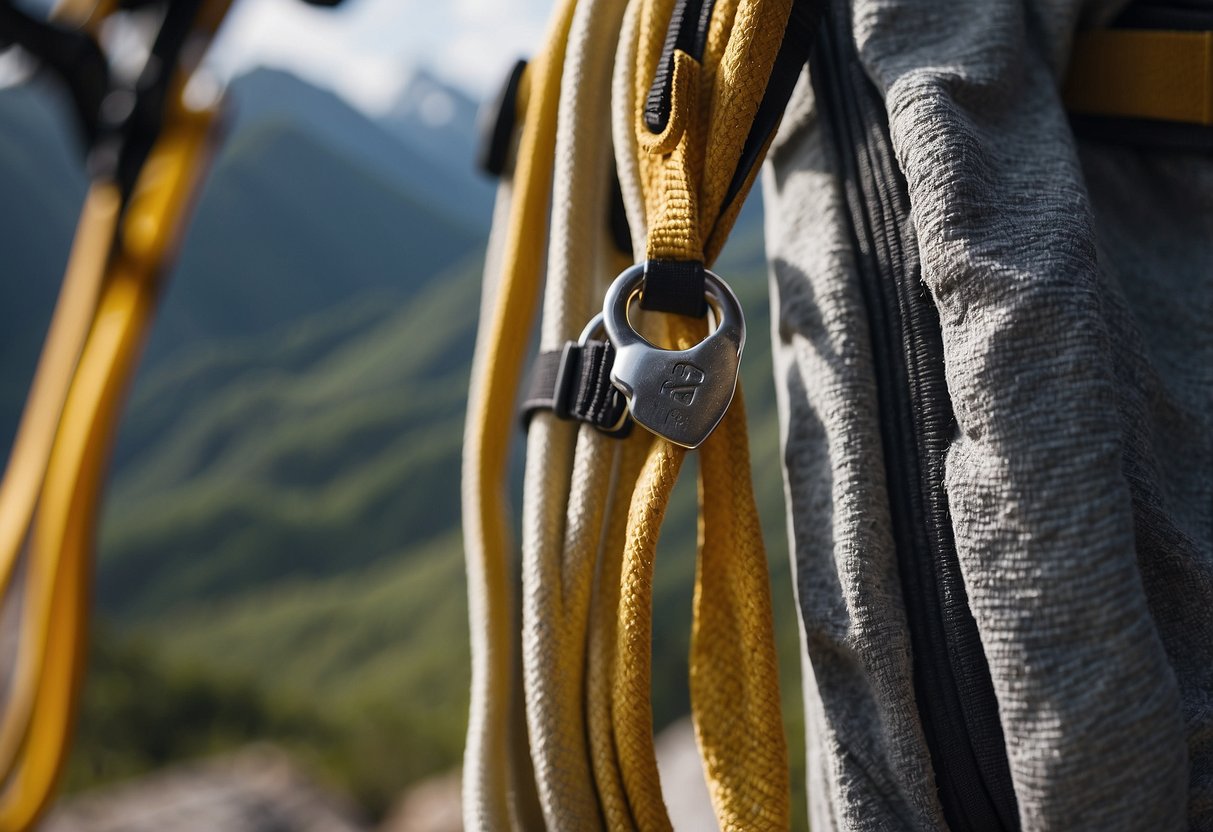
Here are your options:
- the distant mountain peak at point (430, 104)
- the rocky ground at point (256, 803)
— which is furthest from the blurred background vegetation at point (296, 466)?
the distant mountain peak at point (430, 104)

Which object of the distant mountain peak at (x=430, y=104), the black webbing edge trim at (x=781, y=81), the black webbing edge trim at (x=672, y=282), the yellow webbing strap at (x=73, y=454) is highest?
the black webbing edge trim at (x=781, y=81)

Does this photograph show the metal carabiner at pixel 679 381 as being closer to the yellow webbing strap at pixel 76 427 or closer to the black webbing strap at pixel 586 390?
the black webbing strap at pixel 586 390

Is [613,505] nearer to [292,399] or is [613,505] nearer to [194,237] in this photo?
[292,399]

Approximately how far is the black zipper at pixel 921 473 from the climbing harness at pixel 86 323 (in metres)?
0.57

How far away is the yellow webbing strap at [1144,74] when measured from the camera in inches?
14.3

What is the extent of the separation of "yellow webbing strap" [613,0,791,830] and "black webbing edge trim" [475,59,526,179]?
0.13 m

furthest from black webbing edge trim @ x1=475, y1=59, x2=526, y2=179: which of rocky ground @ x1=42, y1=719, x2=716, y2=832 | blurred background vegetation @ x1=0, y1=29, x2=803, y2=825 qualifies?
blurred background vegetation @ x1=0, y1=29, x2=803, y2=825

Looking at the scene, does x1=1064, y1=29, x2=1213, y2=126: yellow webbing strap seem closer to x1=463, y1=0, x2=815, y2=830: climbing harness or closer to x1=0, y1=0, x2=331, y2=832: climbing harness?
x1=463, y1=0, x2=815, y2=830: climbing harness

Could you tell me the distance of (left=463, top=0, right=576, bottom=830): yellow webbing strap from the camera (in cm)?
38

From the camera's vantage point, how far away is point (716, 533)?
1.14 feet

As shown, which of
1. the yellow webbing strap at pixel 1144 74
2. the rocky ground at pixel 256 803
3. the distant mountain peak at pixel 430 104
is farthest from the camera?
the distant mountain peak at pixel 430 104

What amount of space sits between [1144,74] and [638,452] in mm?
268

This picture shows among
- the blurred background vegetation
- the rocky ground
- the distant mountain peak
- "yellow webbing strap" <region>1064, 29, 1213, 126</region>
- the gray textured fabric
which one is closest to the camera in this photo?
the gray textured fabric

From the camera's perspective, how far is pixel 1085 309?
0.27 metres
